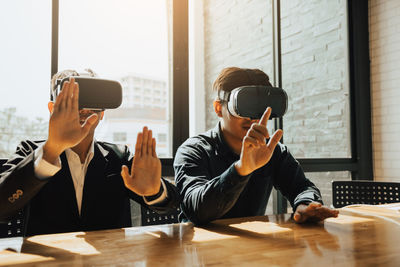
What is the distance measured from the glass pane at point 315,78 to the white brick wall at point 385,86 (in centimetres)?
28

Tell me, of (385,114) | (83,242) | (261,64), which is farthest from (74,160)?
(385,114)

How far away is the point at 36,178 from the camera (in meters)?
1.01

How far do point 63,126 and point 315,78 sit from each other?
9.04ft

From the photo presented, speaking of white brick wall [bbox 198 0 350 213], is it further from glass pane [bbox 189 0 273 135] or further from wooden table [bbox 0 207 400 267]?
wooden table [bbox 0 207 400 267]

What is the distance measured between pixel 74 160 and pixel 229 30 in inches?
109

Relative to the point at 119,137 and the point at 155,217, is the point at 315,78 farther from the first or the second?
the point at 155,217

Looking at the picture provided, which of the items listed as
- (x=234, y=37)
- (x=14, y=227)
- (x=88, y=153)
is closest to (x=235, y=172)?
(x=88, y=153)

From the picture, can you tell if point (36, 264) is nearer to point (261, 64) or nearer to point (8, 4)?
point (8, 4)

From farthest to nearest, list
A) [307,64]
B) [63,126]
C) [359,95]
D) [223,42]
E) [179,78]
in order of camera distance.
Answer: [223,42], [359,95], [307,64], [179,78], [63,126]

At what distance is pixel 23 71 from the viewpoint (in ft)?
6.74

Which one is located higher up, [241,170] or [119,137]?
[119,137]

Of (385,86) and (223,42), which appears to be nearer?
(385,86)

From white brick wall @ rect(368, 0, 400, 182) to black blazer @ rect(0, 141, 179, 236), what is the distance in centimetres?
277

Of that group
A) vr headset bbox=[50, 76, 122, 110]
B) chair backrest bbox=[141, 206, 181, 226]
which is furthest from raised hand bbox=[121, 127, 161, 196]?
chair backrest bbox=[141, 206, 181, 226]
